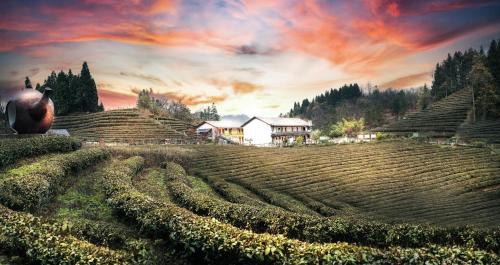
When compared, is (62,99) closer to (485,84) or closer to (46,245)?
(46,245)

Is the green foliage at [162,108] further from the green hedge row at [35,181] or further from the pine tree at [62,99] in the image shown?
the green hedge row at [35,181]

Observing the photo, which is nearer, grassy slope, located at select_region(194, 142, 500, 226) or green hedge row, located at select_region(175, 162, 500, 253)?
green hedge row, located at select_region(175, 162, 500, 253)

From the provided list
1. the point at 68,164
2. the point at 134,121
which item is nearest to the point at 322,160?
the point at 68,164

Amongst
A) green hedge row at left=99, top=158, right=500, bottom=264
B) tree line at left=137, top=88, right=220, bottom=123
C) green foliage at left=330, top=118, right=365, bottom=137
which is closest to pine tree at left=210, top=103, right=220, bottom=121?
tree line at left=137, top=88, right=220, bottom=123

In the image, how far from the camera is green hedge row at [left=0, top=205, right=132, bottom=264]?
40.3 feet

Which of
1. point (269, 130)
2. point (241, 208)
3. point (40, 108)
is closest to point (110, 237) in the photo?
point (241, 208)

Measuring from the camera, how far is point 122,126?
97.3 meters

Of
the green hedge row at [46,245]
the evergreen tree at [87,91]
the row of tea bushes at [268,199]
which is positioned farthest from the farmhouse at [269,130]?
the green hedge row at [46,245]

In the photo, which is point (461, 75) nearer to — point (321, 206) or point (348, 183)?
point (348, 183)

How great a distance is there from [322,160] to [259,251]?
50785 millimetres

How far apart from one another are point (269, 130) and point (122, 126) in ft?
135

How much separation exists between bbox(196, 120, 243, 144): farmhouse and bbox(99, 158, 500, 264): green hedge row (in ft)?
286

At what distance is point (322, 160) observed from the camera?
61844mm

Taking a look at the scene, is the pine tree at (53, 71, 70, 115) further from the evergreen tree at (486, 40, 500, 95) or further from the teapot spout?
the evergreen tree at (486, 40, 500, 95)
